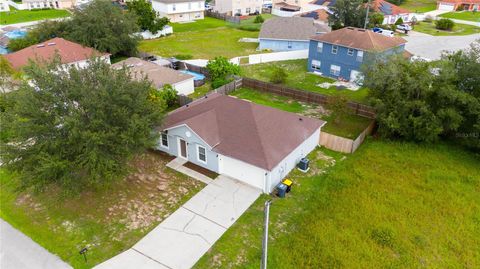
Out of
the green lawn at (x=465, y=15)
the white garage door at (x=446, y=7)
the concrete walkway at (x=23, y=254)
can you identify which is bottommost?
the concrete walkway at (x=23, y=254)

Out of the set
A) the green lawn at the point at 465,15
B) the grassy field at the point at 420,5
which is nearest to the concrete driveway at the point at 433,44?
the green lawn at the point at 465,15

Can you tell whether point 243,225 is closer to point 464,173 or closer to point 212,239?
point 212,239

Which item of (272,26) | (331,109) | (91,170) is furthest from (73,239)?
(272,26)

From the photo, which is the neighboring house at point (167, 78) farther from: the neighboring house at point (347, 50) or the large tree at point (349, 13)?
the large tree at point (349, 13)

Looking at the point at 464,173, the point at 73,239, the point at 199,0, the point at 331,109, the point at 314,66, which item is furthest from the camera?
the point at 199,0

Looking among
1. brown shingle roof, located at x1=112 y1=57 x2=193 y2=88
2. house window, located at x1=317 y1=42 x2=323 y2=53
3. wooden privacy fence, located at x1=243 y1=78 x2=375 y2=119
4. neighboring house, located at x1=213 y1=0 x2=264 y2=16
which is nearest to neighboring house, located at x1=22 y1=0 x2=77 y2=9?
neighboring house, located at x1=213 y1=0 x2=264 y2=16

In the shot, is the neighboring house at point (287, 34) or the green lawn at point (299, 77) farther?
the neighboring house at point (287, 34)

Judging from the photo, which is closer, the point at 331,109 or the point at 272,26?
the point at 331,109
